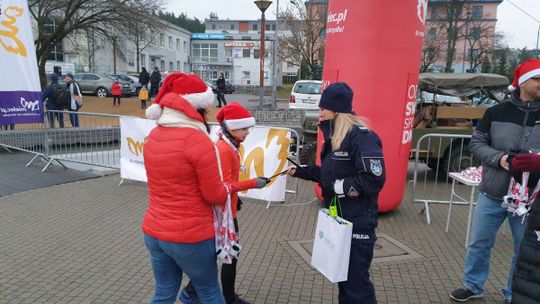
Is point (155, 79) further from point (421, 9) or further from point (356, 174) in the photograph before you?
point (356, 174)

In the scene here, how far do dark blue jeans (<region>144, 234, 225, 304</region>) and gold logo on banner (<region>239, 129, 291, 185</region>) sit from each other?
12.0 feet

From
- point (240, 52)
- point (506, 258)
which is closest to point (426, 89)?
point (506, 258)

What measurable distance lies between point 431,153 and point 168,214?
7250 millimetres

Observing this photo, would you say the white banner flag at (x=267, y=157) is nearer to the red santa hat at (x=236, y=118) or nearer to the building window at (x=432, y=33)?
the red santa hat at (x=236, y=118)

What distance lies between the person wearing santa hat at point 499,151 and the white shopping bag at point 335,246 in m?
1.34

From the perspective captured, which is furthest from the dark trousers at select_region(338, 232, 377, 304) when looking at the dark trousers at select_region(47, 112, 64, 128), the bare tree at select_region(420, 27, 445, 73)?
the bare tree at select_region(420, 27, 445, 73)

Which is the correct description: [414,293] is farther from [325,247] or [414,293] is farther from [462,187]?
[462,187]

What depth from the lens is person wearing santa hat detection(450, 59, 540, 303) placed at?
315 cm

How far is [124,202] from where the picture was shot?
21.8 feet

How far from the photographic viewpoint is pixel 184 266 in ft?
8.23

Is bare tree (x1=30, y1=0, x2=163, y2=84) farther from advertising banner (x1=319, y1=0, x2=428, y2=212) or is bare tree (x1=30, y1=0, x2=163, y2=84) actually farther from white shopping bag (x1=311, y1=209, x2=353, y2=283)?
white shopping bag (x1=311, y1=209, x2=353, y2=283)

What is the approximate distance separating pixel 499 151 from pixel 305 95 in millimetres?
13706

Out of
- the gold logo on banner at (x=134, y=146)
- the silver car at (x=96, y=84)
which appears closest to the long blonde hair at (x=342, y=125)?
the gold logo on banner at (x=134, y=146)

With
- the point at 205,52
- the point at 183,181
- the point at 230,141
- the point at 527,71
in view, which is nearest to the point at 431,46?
the point at 527,71
